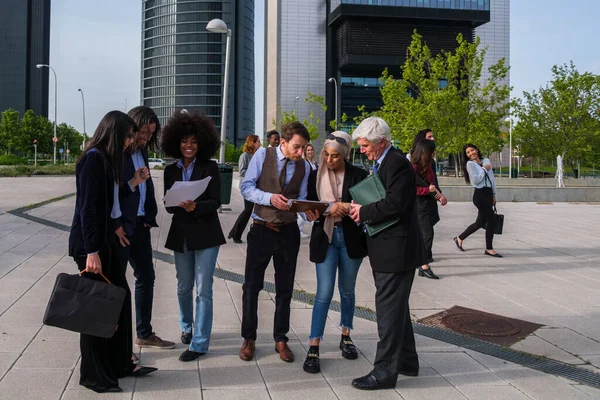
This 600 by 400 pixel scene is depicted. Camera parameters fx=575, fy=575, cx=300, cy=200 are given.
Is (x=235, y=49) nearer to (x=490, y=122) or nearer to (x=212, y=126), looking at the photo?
(x=490, y=122)

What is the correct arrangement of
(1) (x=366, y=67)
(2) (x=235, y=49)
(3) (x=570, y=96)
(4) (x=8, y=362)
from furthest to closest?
(2) (x=235, y=49)
(1) (x=366, y=67)
(3) (x=570, y=96)
(4) (x=8, y=362)

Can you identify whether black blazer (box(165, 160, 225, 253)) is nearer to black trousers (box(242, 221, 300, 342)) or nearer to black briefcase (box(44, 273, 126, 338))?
black trousers (box(242, 221, 300, 342))

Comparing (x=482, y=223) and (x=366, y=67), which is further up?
(x=366, y=67)

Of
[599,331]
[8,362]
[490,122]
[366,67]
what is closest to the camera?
[8,362]

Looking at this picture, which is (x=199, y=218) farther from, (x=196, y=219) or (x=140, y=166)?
(x=140, y=166)

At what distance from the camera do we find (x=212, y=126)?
4.67 meters

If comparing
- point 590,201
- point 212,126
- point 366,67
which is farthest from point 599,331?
point 366,67

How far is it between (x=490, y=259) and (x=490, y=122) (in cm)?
2592

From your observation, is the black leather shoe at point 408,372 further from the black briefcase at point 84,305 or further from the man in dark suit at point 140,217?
the black briefcase at point 84,305

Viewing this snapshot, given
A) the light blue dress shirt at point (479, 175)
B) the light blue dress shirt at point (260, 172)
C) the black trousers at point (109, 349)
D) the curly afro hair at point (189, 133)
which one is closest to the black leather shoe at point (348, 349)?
the light blue dress shirt at point (260, 172)

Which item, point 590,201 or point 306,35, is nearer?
point 590,201

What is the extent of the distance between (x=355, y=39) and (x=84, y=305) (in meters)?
75.6

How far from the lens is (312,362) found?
4.29 m

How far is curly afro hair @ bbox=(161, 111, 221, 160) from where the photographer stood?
4.56m
